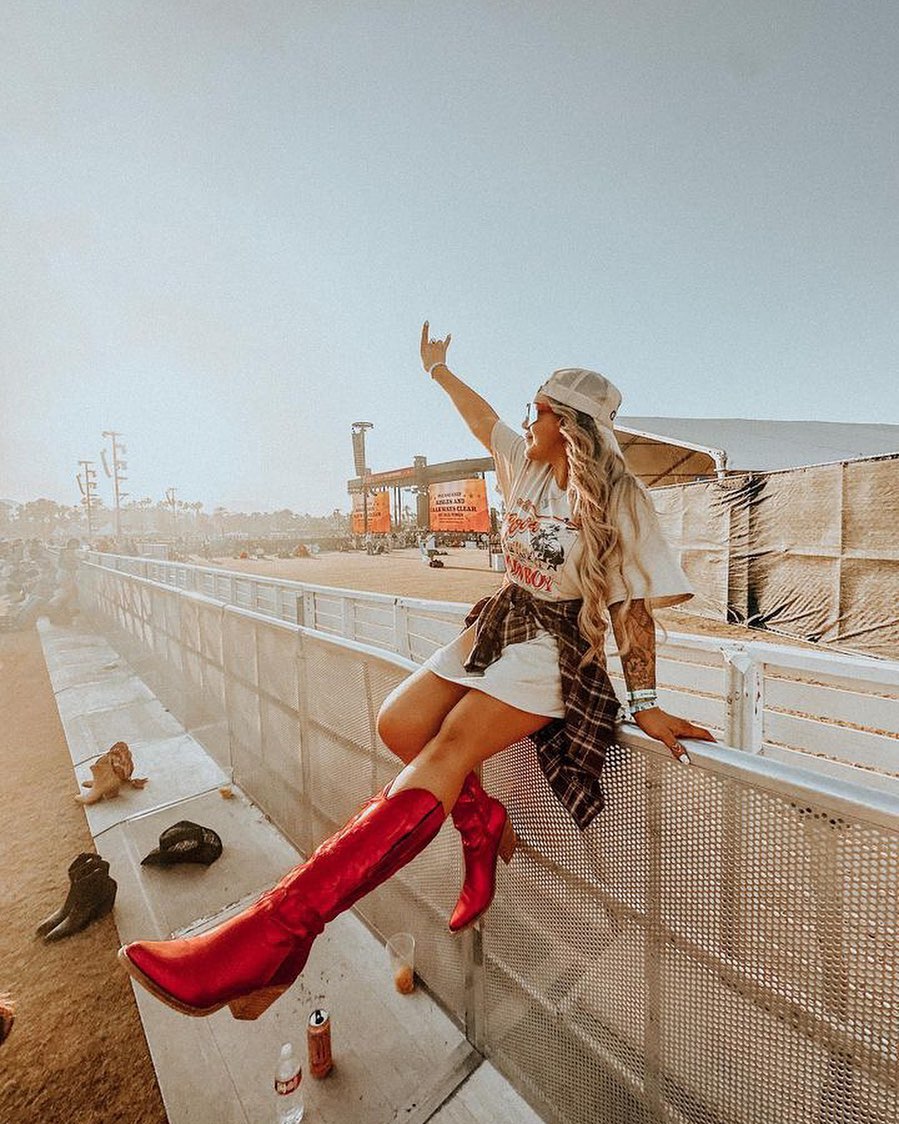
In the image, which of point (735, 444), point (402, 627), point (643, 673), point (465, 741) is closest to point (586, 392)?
point (643, 673)

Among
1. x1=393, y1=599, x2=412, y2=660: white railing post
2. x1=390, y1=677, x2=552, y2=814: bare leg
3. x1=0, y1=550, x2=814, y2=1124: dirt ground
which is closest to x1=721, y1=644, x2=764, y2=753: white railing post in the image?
x1=390, y1=677, x2=552, y2=814: bare leg

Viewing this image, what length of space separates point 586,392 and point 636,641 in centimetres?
84

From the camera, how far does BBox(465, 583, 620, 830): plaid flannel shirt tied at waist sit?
1398 mm

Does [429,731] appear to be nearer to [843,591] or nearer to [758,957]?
[758,957]

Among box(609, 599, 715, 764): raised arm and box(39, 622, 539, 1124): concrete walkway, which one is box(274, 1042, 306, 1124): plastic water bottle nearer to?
box(39, 622, 539, 1124): concrete walkway

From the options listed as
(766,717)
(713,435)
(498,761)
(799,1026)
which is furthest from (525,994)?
(713,435)

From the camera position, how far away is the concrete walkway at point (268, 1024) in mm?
1837

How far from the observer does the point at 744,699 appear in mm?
2604

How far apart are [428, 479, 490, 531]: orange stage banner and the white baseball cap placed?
23.2 metres

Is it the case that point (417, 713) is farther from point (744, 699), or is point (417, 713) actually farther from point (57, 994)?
point (57, 994)

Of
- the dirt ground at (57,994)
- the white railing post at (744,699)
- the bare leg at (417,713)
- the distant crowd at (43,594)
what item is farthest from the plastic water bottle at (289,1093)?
the distant crowd at (43,594)

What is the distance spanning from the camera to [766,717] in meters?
3.12

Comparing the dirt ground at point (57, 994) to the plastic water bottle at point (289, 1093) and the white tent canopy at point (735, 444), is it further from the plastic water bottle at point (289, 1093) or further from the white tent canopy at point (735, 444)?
the white tent canopy at point (735, 444)

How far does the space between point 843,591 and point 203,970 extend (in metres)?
7.26
